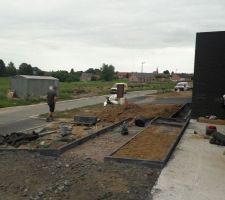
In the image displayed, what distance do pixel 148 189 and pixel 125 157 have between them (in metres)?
2.16

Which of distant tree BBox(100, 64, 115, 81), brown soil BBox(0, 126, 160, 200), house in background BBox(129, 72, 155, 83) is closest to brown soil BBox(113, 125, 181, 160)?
brown soil BBox(0, 126, 160, 200)

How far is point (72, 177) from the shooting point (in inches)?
310

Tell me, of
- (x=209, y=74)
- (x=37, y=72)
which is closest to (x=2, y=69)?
(x=37, y=72)

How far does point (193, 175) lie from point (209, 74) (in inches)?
437

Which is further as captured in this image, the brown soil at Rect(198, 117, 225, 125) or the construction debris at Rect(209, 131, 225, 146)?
the brown soil at Rect(198, 117, 225, 125)

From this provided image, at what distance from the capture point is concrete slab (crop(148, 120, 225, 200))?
6984 mm

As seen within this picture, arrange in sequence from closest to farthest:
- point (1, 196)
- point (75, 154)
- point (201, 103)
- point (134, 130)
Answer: point (1, 196) < point (75, 154) < point (134, 130) < point (201, 103)

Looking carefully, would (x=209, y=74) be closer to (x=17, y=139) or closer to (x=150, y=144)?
(x=150, y=144)

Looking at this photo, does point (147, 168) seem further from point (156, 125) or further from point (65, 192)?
point (156, 125)

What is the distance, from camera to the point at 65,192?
22.7 feet

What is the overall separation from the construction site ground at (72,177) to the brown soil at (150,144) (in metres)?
0.68

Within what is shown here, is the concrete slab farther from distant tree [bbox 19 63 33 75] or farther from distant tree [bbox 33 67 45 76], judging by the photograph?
distant tree [bbox 19 63 33 75]

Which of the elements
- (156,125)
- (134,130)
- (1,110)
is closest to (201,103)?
(156,125)

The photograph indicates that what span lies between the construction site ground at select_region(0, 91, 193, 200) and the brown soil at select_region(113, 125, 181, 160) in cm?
68
